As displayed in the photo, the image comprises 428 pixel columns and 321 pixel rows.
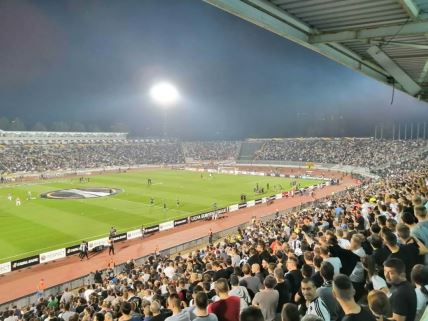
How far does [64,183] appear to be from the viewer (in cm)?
6191

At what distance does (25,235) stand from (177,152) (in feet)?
289

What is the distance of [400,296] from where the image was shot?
4340mm

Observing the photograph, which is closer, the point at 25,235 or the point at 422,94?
the point at 422,94

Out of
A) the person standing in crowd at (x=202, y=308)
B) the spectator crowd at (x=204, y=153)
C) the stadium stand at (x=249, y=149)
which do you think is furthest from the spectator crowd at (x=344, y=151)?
the person standing in crowd at (x=202, y=308)

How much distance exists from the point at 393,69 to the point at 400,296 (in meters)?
8.66

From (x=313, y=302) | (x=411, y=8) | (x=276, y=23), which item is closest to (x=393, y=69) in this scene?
(x=411, y=8)

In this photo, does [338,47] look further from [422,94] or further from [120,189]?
[120,189]

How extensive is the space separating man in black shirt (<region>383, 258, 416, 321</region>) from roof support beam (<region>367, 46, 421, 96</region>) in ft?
20.5

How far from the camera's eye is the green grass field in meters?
29.3

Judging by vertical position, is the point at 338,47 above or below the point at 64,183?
above

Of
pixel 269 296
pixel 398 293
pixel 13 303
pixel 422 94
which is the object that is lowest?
pixel 13 303

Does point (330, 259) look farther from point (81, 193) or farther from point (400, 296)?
point (81, 193)

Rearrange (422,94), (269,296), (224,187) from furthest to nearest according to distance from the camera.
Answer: (224,187) < (422,94) < (269,296)

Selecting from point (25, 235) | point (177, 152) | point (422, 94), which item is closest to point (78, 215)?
point (25, 235)
